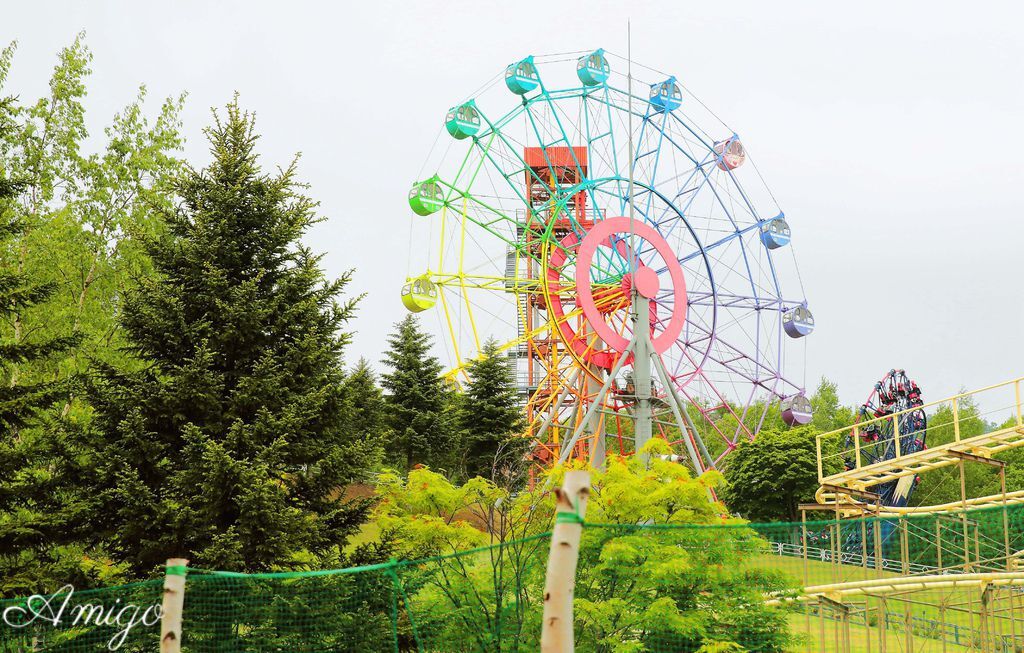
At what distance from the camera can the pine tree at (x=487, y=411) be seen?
32969mm

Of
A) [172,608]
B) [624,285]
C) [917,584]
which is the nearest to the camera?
[172,608]

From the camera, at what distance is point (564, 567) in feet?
17.5

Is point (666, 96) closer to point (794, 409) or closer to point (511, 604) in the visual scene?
point (794, 409)

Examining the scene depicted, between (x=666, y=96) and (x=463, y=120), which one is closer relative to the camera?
(x=463, y=120)

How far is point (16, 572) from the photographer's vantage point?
1323cm

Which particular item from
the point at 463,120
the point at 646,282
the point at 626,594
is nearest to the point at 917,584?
the point at 626,594

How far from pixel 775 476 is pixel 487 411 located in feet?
48.9

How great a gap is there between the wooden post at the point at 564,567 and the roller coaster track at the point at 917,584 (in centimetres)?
726

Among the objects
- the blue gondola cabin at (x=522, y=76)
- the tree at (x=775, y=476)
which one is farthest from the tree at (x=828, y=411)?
the blue gondola cabin at (x=522, y=76)

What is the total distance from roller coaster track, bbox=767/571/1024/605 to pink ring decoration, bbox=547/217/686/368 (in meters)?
17.4

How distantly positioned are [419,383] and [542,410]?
224 inches

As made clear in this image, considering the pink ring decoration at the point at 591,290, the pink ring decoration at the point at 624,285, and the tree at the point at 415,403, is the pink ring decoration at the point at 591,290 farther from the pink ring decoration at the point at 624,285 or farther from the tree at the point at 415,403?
the tree at the point at 415,403

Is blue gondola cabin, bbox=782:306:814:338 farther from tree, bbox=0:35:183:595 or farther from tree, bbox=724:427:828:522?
tree, bbox=0:35:183:595

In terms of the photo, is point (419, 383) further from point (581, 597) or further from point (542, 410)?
point (581, 597)
